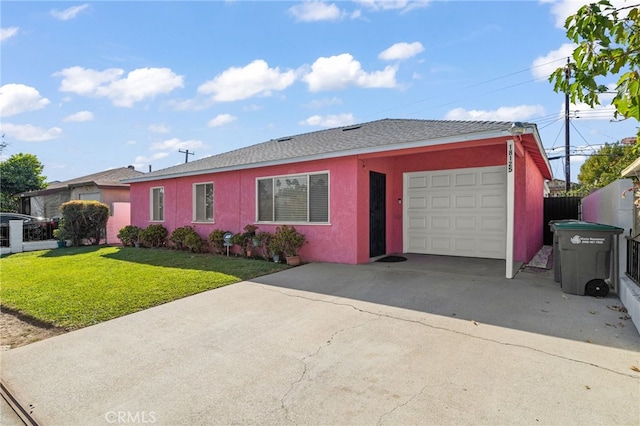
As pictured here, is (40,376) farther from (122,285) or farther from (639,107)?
(639,107)

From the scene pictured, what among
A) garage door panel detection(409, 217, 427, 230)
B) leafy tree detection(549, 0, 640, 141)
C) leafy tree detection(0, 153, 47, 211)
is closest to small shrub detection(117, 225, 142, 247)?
garage door panel detection(409, 217, 427, 230)

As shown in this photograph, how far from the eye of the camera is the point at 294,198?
9078mm

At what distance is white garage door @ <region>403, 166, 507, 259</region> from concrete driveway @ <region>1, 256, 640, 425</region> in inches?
135

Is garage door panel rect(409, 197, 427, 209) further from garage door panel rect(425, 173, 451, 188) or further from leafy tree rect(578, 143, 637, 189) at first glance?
leafy tree rect(578, 143, 637, 189)

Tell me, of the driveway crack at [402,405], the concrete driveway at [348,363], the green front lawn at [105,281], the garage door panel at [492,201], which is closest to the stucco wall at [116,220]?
the green front lawn at [105,281]

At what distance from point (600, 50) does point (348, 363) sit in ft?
10.9

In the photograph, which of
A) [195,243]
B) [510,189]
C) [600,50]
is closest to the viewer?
[600,50]

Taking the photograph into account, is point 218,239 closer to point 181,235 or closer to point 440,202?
point 181,235

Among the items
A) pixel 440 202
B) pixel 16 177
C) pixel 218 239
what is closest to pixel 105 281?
pixel 218 239

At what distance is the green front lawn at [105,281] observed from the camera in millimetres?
5110

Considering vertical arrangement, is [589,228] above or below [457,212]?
below

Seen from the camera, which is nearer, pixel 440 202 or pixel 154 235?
pixel 440 202

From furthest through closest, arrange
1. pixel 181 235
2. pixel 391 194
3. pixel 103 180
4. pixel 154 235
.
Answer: pixel 103 180
pixel 154 235
pixel 181 235
pixel 391 194

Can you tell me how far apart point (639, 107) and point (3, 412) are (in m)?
5.00
